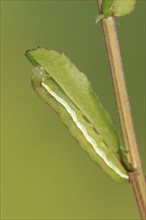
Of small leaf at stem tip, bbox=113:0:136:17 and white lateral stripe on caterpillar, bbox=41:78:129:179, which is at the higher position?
small leaf at stem tip, bbox=113:0:136:17

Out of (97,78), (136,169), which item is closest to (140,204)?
(136,169)

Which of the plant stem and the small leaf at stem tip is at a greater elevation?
the small leaf at stem tip

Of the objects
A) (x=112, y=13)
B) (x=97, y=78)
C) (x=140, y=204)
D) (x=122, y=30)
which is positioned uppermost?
(x=122, y=30)

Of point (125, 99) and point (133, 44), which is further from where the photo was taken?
point (133, 44)

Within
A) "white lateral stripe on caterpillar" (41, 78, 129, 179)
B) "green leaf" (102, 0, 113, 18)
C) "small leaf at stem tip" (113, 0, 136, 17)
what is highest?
"small leaf at stem tip" (113, 0, 136, 17)

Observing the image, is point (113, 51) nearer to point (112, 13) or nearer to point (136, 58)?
point (112, 13)

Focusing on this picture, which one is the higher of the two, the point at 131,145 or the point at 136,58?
the point at 136,58

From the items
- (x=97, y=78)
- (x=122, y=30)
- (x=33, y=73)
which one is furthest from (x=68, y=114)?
(x=122, y=30)

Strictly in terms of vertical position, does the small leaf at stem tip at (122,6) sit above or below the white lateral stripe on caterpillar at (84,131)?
above
